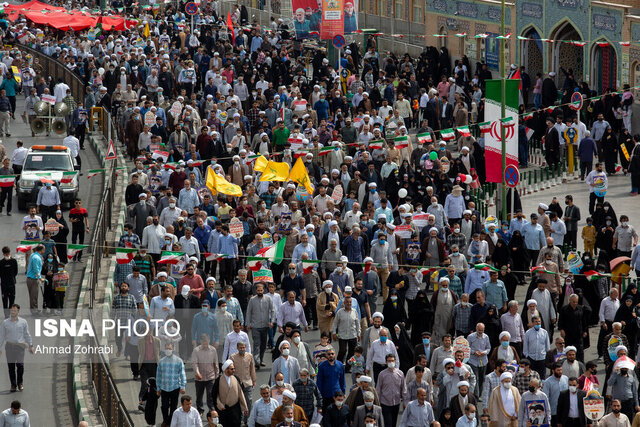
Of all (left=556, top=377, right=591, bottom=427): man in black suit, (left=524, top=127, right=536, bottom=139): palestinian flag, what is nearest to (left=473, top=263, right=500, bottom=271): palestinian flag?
(left=556, top=377, right=591, bottom=427): man in black suit

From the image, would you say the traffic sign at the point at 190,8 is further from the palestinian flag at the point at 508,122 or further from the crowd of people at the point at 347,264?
the palestinian flag at the point at 508,122

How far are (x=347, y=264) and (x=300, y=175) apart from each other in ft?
13.4

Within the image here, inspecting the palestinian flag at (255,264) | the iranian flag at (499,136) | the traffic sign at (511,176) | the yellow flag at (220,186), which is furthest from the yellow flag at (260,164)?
the palestinian flag at (255,264)

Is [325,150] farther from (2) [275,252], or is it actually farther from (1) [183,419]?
(1) [183,419]

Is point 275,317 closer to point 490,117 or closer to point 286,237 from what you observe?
point 286,237

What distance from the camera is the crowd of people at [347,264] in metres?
17.4

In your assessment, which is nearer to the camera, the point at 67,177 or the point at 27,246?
the point at 27,246

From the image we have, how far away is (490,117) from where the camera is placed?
2670 centimetres

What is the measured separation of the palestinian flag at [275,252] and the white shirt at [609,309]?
16.5ft

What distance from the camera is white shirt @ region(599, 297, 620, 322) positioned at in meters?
19.9

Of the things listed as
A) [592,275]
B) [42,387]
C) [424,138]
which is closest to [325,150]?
[424,138]

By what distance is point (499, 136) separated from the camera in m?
26.3

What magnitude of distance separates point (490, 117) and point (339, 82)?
10040 mm

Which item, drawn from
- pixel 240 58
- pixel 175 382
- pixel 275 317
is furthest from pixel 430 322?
pixel 240 58
